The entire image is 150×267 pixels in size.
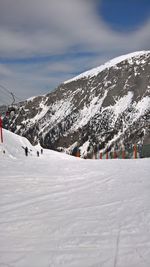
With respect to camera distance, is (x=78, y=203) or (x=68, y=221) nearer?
(x=68, y=221)

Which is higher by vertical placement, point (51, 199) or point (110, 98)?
point (110, 98)

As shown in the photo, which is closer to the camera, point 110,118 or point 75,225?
point 75,225

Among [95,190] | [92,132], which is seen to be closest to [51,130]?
[92,132]

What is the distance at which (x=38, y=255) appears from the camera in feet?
13.0

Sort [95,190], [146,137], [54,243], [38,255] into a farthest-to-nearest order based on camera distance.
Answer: [146,137]
[95,190]
[54,243]
[38,255]

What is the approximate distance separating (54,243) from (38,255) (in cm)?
41

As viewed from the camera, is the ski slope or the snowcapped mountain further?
the snowcapped mountain

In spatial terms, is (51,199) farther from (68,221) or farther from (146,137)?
(146,137)

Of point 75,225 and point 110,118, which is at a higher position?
point 110,118

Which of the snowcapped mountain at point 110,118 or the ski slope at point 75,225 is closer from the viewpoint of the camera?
the ski slope at point 75,225

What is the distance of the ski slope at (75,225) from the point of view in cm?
382

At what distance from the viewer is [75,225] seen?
5039 millimetres

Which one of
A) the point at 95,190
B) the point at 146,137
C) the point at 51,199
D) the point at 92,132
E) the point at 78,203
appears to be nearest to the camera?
the point at 78,203

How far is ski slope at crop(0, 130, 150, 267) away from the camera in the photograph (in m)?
3.82
